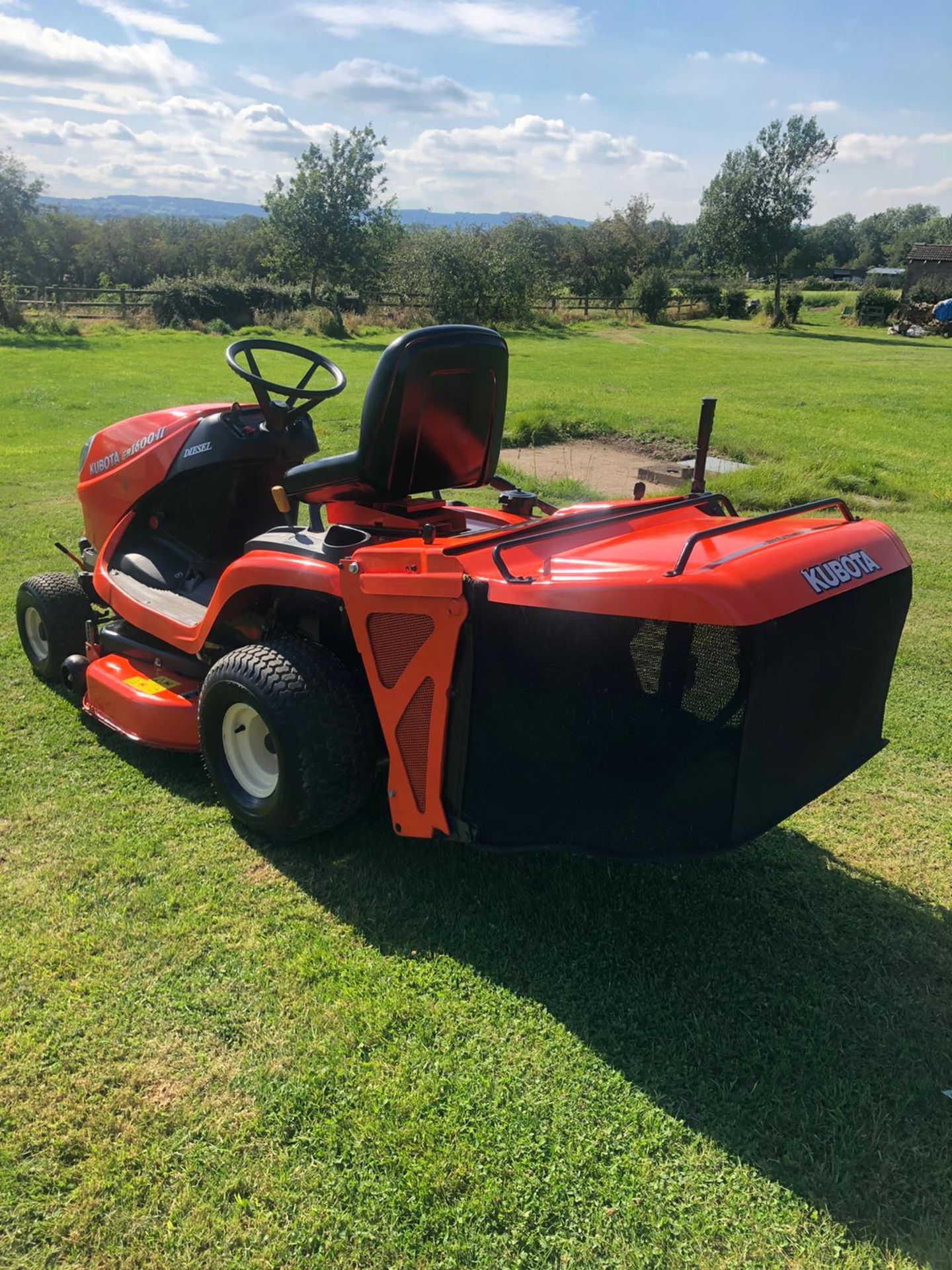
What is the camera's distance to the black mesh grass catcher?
6.95ft

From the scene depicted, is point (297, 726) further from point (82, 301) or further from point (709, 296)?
point (709, 296)

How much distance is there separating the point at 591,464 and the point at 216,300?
23346 millimetres

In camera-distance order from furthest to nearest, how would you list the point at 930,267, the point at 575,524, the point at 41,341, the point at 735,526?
the point at 930,267 < the point at 41,341 < the point at 575,524 < the point at 735,526

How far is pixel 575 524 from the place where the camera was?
2658 mm

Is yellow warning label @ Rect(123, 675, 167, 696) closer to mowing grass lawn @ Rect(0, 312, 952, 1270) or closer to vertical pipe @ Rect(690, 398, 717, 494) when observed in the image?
mowing grass lawn @ Rect(0, 312, 952, 1270)

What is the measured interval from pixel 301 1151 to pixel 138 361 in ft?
59.5

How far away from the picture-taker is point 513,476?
7.86 metres

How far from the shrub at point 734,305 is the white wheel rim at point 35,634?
41.8 m

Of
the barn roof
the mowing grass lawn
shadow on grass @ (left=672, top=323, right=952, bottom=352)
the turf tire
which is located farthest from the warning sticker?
the barn roof

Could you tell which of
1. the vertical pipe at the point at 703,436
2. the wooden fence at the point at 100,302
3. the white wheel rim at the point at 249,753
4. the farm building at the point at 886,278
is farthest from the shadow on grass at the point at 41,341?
the farm building at the point at 886,278

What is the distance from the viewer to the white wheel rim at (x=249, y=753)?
9.79 feet

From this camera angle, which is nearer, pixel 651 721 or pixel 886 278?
pixel 651 721

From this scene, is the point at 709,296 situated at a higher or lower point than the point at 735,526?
lower

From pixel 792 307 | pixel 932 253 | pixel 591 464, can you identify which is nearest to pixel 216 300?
pixel 792 307
